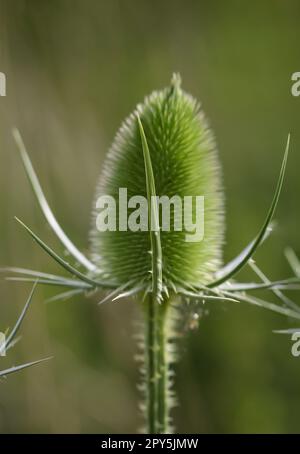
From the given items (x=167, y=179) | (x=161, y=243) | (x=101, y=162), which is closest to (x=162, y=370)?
(x=161, y=243)

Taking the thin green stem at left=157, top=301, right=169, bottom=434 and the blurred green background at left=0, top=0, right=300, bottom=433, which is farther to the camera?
the blurred green background at left=0, top=0, right=300, bottom=433

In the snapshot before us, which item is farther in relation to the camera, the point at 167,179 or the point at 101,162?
the point at 101,162

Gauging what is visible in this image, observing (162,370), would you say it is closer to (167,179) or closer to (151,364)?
(151,364)

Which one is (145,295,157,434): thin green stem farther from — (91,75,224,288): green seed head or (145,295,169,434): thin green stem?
(91,75,224,288): green seed head

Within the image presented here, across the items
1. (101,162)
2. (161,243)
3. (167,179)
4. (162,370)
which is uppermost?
(101,162)

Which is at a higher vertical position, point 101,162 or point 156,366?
point 101,162

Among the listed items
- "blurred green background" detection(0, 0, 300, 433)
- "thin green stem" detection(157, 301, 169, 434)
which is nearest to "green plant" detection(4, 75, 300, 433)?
"thin green stem" detection(157, 301, 169, 434)

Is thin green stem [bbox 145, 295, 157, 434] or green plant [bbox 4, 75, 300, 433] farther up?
green plant [bbox 4, 75, 300, 433]
